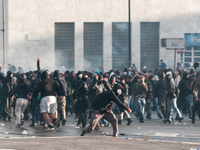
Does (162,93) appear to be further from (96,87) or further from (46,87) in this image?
(46,87)

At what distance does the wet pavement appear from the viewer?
10.9m

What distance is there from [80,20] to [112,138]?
29.0m

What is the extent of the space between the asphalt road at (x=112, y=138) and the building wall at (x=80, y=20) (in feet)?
75.1

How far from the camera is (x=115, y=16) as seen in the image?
38188 millimetres

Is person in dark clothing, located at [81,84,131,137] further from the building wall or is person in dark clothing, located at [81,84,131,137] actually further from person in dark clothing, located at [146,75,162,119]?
the building wall

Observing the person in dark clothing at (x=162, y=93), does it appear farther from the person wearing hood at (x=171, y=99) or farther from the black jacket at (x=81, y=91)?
the black jacket at (x=81, y=91)

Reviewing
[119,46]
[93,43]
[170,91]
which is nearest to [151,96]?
[170,91]

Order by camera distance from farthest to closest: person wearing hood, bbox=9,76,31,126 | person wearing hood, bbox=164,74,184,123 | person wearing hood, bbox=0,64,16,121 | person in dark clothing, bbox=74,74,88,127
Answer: person wearing hood, bbox=0,64,16,121 → person wearing hood, bbox=164,74,184,123 → person in dark clothing, bbox=74,74,88,127 → person wearing hood, bbox=9,76,31,126

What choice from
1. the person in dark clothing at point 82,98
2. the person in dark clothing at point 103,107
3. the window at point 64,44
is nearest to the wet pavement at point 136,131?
the person in dark clothing at point 82,98

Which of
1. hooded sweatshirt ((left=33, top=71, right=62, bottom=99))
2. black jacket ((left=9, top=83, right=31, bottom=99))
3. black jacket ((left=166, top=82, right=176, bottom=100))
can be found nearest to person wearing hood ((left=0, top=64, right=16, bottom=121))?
black jacket ((left=9, top=83, right=31, bottom=99))

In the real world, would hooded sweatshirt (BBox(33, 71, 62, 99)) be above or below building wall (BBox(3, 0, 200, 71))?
below

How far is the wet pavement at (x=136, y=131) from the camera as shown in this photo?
1094 cm

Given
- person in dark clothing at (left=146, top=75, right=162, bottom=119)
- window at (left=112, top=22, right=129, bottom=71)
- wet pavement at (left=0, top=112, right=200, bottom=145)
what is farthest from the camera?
window at (left=112, top=22, right=129, bottom=71)

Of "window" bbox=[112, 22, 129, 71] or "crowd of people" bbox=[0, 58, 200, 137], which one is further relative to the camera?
"window" bbox=[112, 22, 129, 71]
